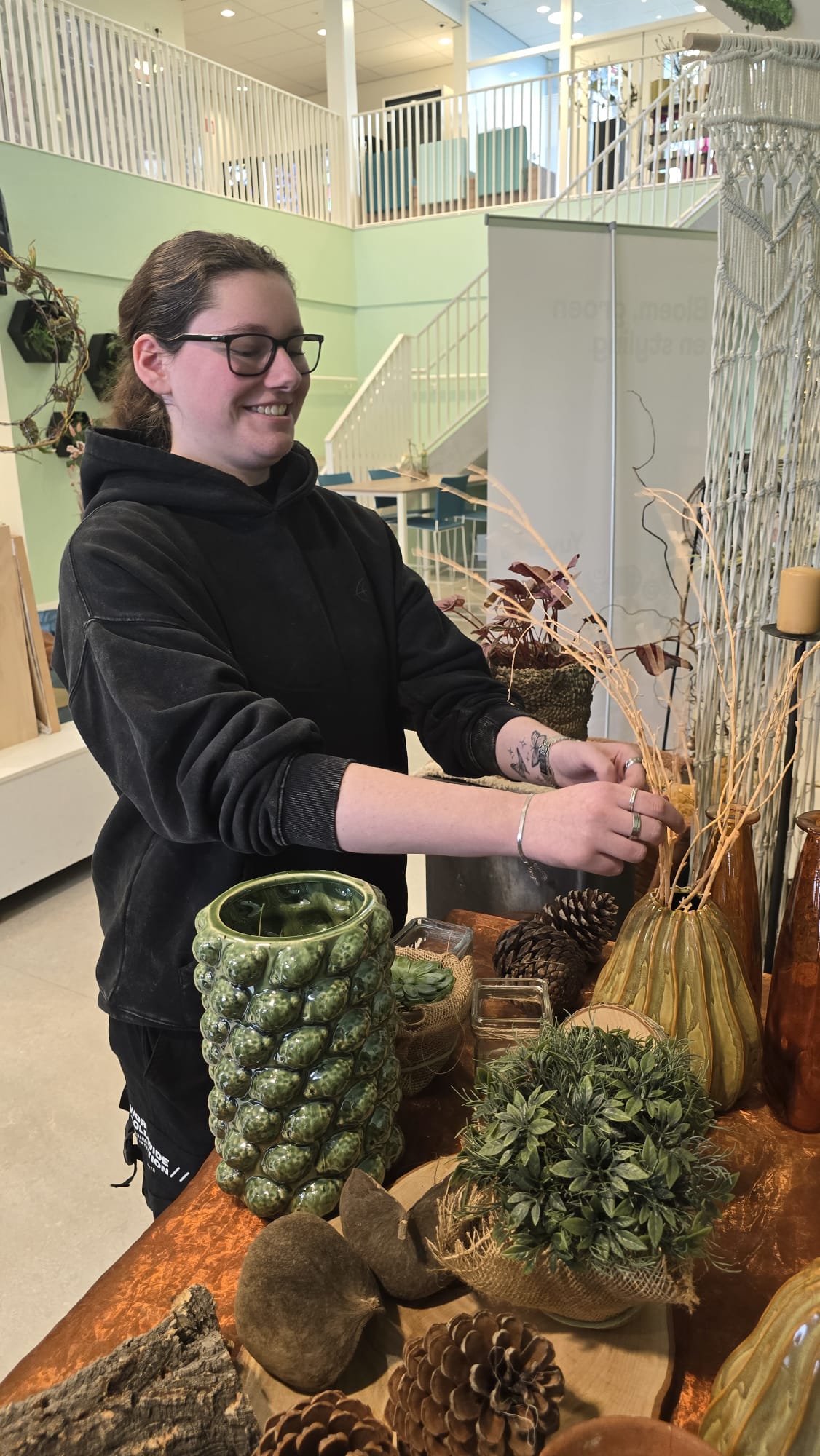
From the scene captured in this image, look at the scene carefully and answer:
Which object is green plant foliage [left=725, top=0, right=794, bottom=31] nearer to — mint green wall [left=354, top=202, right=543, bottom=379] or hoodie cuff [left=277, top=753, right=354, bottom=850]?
hoodie cuff [left=277, top=753, right=354, bottom=850]

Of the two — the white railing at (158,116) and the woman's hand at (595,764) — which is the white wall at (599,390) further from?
the white railing at (158,116)

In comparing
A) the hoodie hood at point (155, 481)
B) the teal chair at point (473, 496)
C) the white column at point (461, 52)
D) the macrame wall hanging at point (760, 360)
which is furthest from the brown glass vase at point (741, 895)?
the white column at point (461, 52)

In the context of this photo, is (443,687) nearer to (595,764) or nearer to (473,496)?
(595,764)

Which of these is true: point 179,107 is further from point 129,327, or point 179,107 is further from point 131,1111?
point 131,1111

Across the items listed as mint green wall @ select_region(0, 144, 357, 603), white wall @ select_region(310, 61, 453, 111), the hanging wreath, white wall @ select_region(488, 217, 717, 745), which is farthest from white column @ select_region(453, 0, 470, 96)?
white wall @ select_region(488, 217, 717, 745)

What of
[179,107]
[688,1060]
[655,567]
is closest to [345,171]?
[179,107]

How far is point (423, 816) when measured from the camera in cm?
86

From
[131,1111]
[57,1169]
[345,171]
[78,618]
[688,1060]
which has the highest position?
[345,171]

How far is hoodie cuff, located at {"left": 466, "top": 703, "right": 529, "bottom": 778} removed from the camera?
46.7 inches

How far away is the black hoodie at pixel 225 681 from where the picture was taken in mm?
875

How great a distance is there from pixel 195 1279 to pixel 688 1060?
0.40 metres

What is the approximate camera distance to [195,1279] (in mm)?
697

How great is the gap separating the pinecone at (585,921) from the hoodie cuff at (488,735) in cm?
19

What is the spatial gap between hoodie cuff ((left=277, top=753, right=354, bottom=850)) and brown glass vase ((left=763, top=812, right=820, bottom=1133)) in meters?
0.41
